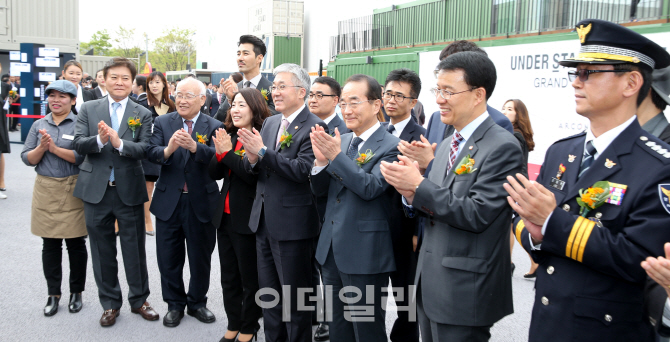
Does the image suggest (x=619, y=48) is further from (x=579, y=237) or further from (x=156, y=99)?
(x=156, y=99)

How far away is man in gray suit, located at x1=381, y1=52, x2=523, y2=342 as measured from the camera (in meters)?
2.27

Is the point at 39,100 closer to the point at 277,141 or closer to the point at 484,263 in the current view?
the point at 277,141

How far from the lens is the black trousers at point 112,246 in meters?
4.19

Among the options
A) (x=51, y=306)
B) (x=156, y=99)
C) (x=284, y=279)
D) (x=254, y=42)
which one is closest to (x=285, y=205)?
(x=284, y=279)

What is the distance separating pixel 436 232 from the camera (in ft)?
7.99

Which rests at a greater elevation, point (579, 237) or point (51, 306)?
point (579, 237)

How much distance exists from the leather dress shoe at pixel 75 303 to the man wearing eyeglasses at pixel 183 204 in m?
0.82

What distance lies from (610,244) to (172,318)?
3.49 m

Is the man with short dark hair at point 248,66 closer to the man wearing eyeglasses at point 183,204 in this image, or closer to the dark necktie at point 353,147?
the man wearing eyeglasses at point 183,204

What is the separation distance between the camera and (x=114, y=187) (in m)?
4.18

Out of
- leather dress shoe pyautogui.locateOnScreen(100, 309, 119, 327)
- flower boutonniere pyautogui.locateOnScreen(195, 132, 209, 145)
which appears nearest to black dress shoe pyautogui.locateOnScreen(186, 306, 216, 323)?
leather dress shoe pyautogui.locateOnScreen(100, 309, 119, 327)

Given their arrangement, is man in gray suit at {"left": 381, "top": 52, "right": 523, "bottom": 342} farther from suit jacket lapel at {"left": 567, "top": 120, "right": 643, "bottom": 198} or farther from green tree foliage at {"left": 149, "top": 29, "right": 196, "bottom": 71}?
green tree foliage at {"left": 149, "top": 29, "right": 196, "bottom": 71}

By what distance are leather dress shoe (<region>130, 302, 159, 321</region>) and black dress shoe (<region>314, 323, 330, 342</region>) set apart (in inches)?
53.4

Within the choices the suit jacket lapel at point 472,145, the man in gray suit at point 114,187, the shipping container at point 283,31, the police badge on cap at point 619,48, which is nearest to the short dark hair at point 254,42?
the man in gray suit at point 114,187
